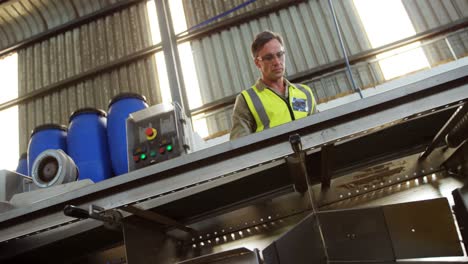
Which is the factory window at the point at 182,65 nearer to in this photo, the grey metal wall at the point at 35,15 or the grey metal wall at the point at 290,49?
Result: the grey metal wall at the point at 290,49

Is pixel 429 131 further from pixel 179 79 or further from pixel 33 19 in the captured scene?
pixel 33 19

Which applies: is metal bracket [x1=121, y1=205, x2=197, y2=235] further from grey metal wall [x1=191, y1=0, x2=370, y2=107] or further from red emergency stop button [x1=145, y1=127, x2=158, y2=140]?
grey metal wall [x1=191, y1=0, x2=370, y2=107]

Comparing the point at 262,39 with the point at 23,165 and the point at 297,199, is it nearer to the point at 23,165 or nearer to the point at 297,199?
the point at 297,199

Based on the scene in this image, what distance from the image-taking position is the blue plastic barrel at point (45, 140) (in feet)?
6.79

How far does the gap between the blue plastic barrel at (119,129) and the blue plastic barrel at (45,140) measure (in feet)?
1.20

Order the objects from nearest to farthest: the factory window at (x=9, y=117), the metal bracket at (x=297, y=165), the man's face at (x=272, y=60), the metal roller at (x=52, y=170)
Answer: the metal bracket at (x=297, y=165) → the metal roller at (x=52, y=170) → the man's face at (x=272, y=60) → the factory window at (x=9, y=117)

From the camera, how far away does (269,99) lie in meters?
1.29

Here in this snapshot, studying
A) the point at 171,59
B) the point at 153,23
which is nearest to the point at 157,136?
the point at 171,59

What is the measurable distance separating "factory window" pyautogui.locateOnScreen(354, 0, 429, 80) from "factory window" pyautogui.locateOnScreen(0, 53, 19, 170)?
3793 millimetres

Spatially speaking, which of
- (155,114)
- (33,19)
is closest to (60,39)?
(33,19)

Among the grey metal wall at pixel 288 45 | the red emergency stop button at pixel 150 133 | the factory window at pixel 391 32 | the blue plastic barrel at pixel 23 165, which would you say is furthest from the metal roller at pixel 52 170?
the factory window at pixel 391 32

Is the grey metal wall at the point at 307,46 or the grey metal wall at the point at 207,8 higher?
the grey metal wall at the point at 207,8

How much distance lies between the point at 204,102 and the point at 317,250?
2.64m

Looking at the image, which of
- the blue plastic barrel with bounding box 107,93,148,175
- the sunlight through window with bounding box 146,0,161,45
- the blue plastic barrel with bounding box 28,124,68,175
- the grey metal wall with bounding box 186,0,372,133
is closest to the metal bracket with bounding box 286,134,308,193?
the blue plastic barrel with bounding box 107,93,148,175
